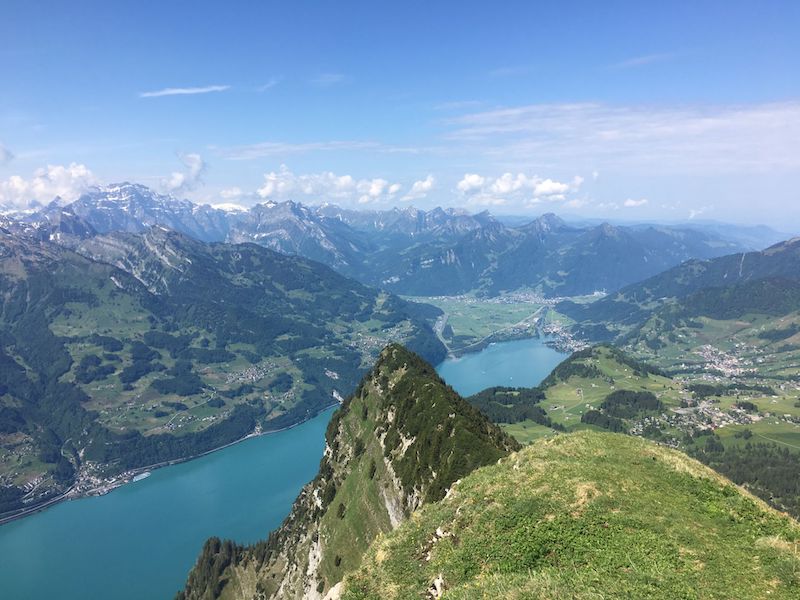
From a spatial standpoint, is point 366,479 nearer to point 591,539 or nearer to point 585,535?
point 585,535

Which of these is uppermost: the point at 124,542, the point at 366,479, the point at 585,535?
the point at 585,535

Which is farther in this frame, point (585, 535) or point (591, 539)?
point (585, 535)

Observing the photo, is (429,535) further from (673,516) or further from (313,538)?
(313,538)

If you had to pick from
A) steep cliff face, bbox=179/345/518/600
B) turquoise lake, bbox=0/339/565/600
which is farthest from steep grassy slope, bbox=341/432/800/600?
turquoise lake, bbox=0/339/565/600

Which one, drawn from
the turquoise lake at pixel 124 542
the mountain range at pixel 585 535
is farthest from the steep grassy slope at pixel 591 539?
the turquoise lake at pixel 124 542

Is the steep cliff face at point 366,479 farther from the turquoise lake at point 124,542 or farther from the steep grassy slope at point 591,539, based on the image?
the turquoise lake at point 124,542

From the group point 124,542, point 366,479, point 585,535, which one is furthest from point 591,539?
point 124,542
